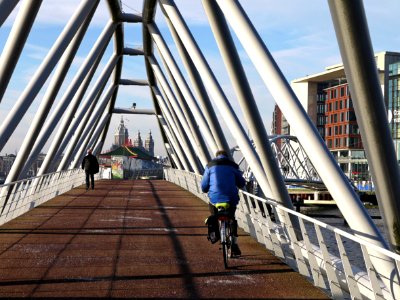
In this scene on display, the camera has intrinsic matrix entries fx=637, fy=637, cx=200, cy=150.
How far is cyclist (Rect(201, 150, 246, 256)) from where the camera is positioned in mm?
9312

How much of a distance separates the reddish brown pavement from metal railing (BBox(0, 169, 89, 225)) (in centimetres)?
39

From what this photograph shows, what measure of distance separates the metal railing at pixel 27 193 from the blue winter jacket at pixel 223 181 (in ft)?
17.0

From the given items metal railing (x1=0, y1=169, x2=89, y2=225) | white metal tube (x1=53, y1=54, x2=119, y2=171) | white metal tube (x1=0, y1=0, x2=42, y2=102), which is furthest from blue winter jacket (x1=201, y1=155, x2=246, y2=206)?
white metal tube (x1=53, y1=54, x2=119, y2=171)

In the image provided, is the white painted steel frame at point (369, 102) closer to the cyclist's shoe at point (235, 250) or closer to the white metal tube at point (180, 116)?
the cyclist's shoe at point (235, 250)

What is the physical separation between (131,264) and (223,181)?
1.80m

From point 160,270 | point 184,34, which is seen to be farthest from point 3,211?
point 184,34

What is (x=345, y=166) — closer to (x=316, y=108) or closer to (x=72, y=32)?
(x=316, y=108)

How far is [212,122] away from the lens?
61.4 feet

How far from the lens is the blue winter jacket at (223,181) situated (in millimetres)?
9328

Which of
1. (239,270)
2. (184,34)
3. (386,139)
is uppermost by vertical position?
(184,34)

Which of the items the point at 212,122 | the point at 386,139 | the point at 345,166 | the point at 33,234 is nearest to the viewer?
the point at 386,139

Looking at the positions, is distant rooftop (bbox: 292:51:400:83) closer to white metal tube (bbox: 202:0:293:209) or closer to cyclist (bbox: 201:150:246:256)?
white metal tube (bbox: 202:0:293:209)

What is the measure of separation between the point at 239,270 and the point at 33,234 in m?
4.96

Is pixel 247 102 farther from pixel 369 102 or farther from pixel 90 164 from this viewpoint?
pixel 90 164
